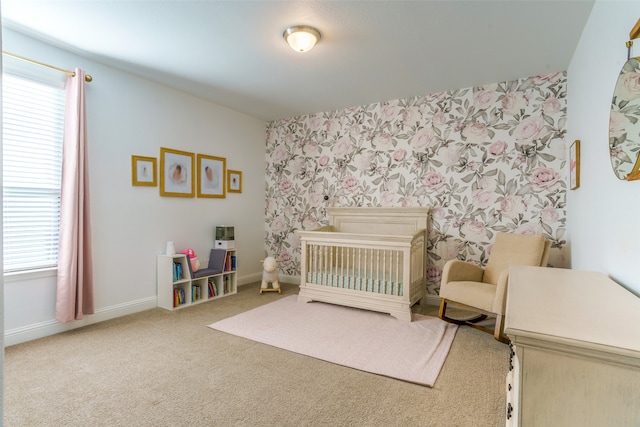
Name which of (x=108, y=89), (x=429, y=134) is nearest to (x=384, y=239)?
(x=429, y=134)

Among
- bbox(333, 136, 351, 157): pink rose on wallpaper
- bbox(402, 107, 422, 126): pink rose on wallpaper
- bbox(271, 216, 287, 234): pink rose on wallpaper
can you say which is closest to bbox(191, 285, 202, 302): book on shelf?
bbox(271, 216, 287, 234): pink rose on wallpaper

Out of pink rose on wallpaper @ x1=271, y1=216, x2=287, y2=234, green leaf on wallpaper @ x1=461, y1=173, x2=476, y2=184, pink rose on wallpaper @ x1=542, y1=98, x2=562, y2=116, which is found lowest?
pink rose on wallpaper @ x1=271, y1=216, x2=287, y2=234

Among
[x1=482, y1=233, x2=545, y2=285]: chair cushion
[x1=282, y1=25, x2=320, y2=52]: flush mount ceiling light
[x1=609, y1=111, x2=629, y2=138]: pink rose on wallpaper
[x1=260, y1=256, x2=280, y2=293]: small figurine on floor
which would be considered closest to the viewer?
[x1=609, y1=111, x2=629, y2=138]: pink rose on wallpaper

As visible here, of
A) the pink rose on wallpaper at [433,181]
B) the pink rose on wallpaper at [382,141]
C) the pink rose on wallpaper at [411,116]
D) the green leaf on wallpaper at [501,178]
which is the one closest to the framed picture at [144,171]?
the pink rose on wallpaper at [382,141]

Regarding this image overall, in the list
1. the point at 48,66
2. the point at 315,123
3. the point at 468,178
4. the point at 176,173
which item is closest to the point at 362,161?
the point at 315,123

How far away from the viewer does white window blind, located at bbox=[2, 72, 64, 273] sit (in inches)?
97.9

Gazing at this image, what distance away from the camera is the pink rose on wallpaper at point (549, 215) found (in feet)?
10.2

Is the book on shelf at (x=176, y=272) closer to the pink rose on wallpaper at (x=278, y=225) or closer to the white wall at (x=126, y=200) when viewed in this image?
the white wall at (x=126, y=200)

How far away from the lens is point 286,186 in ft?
15.3

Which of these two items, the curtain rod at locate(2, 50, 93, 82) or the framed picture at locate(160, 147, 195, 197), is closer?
the curtain rod at locate(2, 50, 93, 82)

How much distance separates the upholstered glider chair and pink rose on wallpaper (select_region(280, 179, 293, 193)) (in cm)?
243

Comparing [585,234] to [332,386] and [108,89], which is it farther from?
[108,89]

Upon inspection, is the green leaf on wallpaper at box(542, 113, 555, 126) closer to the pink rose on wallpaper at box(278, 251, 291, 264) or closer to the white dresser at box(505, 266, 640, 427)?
the white dresser at box(505, 266, 640, 427)

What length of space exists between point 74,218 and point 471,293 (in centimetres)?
318
